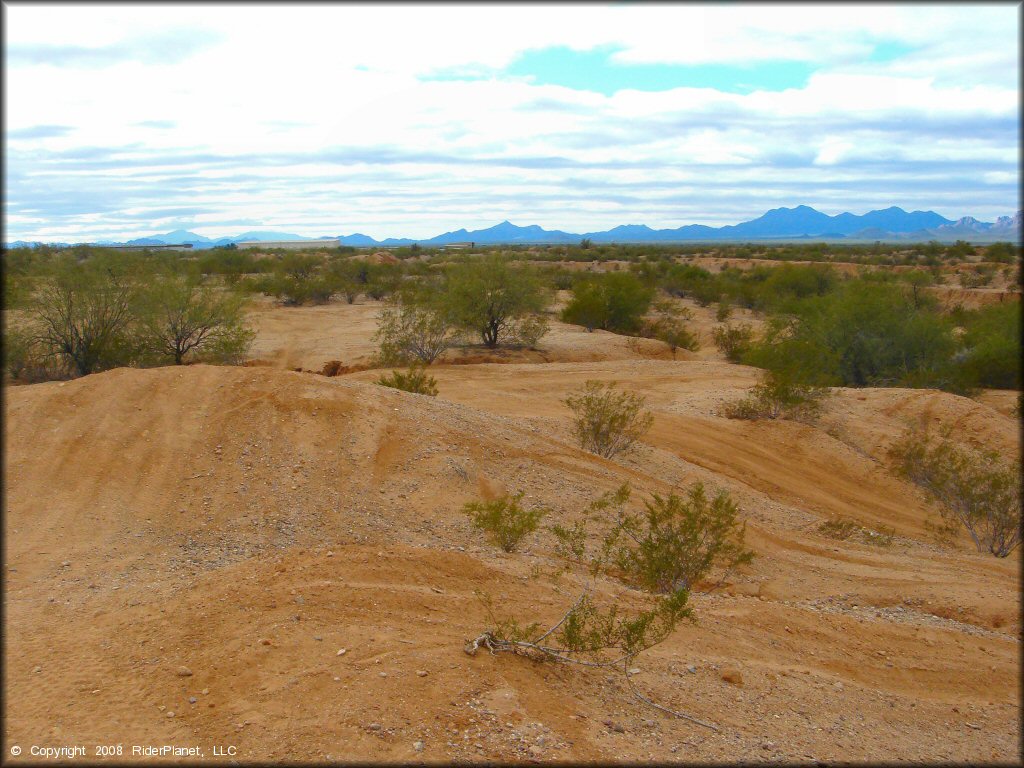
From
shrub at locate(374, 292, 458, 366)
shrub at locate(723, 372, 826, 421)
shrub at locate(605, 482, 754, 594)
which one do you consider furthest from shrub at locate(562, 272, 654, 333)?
shrub at locate(605, 482, 754, 594)

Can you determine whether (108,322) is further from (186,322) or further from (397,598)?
(397,598)

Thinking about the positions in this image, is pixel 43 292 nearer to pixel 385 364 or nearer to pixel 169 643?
pixel 385 364

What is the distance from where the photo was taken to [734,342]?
28.2 metres

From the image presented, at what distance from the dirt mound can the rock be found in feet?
0.05

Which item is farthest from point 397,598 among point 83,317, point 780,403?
point 83,317

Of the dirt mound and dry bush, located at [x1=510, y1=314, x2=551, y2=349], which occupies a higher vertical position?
dry bush, located at [x1=510, y1=314, x2=551, y2=349]

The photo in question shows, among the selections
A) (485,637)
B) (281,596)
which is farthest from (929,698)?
(281,596)

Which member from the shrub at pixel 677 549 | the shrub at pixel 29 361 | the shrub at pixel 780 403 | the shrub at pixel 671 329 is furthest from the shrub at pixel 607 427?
the shrub at pixel 671 329

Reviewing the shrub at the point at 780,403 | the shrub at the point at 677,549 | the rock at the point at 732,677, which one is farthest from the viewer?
the shrub at the point at 780,403

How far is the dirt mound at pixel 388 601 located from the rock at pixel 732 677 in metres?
0.01

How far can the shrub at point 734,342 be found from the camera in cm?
2748

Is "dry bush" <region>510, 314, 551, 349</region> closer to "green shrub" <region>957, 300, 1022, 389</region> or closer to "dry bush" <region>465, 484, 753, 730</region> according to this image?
"green shrub" <region>957, 300, 1022, 389</region>

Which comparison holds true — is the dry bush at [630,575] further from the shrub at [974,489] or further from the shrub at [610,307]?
the shrub at [610,307]

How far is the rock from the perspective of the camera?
20.5ft
